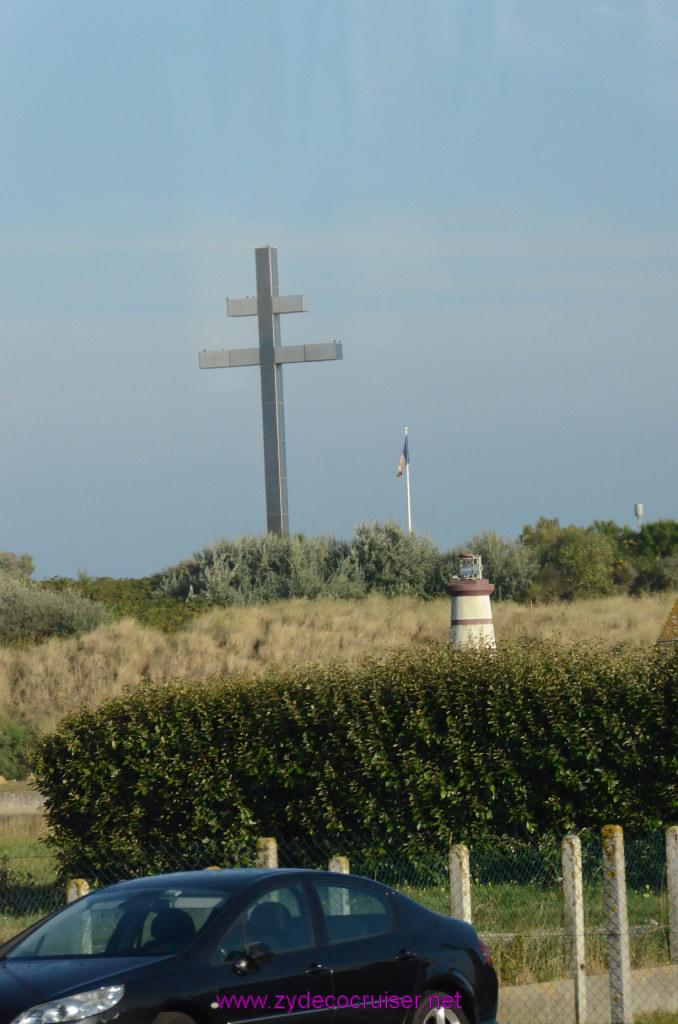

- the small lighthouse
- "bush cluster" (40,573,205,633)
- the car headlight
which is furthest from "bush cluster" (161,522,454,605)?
the car headlight

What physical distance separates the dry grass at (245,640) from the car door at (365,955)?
65.4ft

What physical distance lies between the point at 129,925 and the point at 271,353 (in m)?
28.1

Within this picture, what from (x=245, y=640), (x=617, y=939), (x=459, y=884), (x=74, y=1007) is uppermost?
(x=245, y=640)

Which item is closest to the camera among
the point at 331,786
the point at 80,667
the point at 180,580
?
the point at 331,786

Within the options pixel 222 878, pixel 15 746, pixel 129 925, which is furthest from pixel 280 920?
pixel 15 746

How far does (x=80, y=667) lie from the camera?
2977 centimetres

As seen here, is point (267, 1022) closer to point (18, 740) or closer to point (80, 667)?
point (18, 740)

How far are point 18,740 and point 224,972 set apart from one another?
Result: 20234 mm

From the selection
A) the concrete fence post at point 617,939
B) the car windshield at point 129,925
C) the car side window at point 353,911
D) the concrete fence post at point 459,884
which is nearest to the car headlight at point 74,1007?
the car windshield at point 129,925

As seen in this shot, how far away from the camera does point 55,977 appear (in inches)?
246

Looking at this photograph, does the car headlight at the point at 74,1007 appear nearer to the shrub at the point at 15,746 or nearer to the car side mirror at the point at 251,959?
the car side mirror at the point at 251,959

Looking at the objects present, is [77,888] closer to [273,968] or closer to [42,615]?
Result: [273,968]

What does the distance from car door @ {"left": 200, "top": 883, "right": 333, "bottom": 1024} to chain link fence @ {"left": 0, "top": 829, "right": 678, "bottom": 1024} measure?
235 centimetres

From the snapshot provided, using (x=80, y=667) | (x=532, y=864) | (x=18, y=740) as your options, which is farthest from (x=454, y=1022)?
(x=80, y=667)
